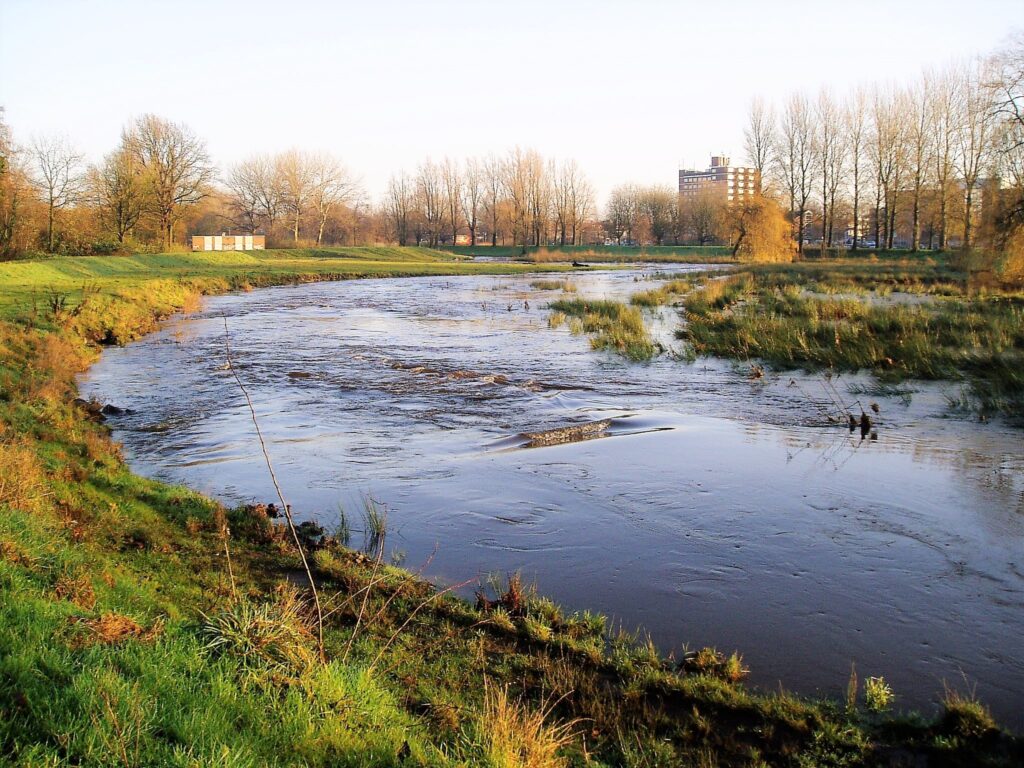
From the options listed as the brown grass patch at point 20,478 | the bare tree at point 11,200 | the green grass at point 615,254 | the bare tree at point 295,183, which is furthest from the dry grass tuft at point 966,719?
the bare tree at point 295,183

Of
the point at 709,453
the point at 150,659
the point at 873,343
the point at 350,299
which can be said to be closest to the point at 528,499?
the point at 709,453

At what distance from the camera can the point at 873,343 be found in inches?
690

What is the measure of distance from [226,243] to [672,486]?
2460 inches

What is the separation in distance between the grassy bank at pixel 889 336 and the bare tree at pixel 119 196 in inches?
1758

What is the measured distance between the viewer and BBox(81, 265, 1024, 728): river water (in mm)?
6008

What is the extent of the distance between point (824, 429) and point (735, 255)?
54.0 m

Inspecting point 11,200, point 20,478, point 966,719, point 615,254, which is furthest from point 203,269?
point 615,254

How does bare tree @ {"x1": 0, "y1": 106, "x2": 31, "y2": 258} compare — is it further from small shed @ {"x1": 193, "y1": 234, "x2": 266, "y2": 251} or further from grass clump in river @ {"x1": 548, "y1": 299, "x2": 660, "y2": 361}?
grass clump in river @ {"x1": 548, "y1": 299, "x2": 660, "y2": 361}

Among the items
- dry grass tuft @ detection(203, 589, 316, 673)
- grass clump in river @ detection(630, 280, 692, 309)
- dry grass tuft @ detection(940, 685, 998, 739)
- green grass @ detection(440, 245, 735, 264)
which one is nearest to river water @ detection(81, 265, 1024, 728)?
dry grass tuft @ detection(940, 685, 998, 739)

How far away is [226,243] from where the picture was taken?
65.3 meters

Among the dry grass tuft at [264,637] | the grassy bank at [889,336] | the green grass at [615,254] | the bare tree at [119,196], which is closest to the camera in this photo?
the dry grass tuft at [264,637]

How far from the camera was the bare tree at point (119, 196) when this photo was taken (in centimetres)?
5606

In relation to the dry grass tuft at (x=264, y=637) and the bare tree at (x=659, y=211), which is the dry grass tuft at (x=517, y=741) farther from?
the bare tree at (x=659, y=211)

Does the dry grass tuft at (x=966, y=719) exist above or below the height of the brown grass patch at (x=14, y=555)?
below
